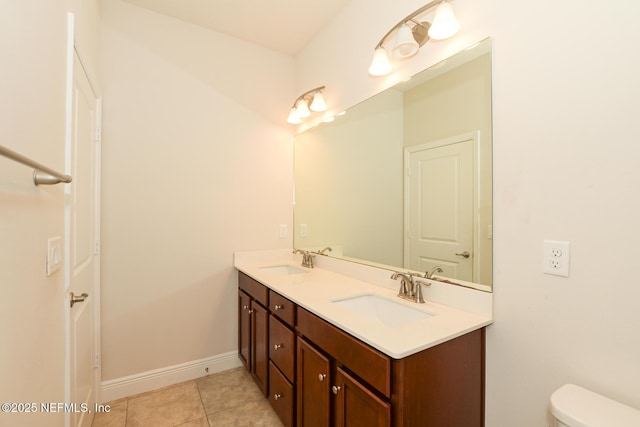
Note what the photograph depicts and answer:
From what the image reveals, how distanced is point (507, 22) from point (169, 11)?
2.21 metres

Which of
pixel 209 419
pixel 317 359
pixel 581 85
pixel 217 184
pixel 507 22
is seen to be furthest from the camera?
pixel 217 184

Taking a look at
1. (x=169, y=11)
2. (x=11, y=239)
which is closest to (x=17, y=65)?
(x=11, y=239)

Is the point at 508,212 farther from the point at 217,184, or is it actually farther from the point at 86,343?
the point at 86,343

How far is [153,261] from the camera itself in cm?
210

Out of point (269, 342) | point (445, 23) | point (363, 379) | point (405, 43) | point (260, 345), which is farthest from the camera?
point (260, 345)

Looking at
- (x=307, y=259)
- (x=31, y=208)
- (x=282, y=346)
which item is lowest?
(x=282, y=346)

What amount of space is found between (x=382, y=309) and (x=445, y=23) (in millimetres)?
1422

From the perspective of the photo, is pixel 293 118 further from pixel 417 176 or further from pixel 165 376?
pixel 165 376

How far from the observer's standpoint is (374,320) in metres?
1.54

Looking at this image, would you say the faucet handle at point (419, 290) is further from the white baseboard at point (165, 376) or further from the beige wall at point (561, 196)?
the white baseboard at point (165, 376)

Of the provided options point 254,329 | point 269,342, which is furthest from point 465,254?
point 254,329

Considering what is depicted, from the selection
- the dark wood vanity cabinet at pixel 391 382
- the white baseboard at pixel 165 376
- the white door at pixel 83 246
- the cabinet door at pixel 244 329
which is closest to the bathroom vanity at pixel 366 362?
the dark wood vanity cabinet at pixel 391 382

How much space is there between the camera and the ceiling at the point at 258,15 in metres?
2.00

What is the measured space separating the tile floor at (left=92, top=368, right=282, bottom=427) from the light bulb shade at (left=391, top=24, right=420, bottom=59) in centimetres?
224
